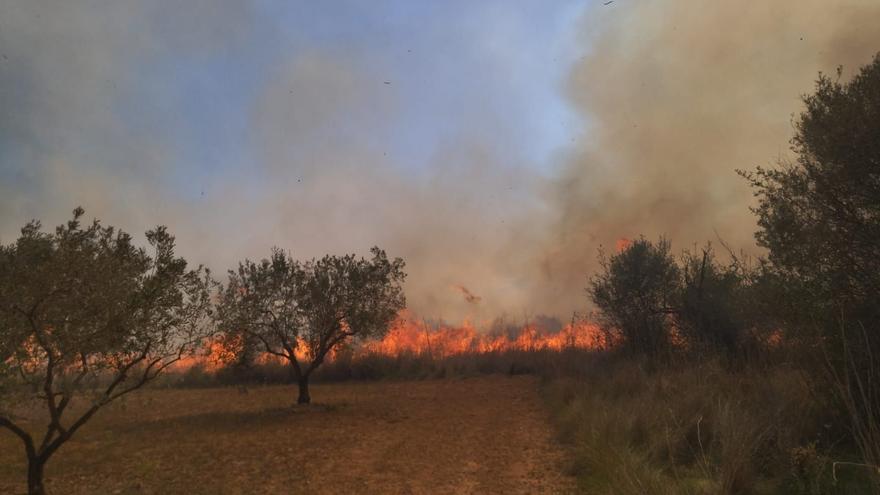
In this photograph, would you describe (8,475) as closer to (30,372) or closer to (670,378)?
(30,372)

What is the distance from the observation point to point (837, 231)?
792 centimetres

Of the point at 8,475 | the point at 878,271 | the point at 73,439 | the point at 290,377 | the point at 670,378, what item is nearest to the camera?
the point at 878,271

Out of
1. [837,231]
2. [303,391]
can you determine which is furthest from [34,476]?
[837,231]

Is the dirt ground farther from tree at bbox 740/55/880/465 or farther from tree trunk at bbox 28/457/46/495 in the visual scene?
tree at bbox 740/55/880/465

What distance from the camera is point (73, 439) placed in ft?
43.8

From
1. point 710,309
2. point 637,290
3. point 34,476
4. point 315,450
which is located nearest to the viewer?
point 34,476

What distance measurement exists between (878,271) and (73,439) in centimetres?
1768

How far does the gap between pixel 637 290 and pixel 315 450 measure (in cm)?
1704

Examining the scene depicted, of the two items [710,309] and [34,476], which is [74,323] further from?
[710,309]

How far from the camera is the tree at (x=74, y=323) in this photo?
24.0 feet

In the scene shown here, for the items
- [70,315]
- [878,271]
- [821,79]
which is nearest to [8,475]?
[70,315]

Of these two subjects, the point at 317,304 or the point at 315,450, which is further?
the point at 317,304

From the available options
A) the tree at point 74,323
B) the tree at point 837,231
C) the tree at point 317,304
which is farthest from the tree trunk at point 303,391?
the tree at point 837,231

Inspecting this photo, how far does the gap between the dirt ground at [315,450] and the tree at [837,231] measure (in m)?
4.52
